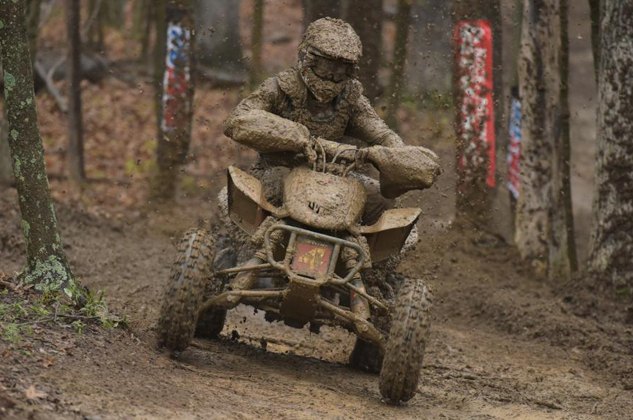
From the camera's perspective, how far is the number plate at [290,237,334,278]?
8.25m

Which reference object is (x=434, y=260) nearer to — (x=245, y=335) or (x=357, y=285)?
(x=245, y=335)

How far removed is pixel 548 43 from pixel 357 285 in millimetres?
6915

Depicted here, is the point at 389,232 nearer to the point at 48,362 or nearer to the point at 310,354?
the point at 310,354

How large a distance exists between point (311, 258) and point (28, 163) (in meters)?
2.22

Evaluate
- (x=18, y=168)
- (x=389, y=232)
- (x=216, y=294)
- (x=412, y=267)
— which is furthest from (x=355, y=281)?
(x=412, y=267)

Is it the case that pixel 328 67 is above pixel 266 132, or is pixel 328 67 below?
above

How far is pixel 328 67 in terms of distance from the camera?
9.21 m

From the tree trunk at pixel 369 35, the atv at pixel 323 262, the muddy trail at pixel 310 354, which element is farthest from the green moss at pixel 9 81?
the tree trunk at pixel 369 35

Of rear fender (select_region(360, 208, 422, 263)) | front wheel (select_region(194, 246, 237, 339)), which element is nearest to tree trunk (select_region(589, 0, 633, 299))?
rear fender (select_region(360, 208, 422, 263))

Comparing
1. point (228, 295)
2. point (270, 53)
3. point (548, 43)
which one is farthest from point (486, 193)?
point (270, 53)

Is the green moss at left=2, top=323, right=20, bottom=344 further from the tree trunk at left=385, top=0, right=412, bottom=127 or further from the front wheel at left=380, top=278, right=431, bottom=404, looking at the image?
the tree trunk at left=385, top=0, right=412, bottom=127

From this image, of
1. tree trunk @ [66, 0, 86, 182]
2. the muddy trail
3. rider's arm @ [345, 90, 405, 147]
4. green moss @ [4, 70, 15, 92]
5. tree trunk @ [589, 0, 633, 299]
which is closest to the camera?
the muddy trail

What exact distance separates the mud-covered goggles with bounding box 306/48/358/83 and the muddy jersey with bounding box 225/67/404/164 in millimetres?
271

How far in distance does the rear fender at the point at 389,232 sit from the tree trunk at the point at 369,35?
21.8 ft
